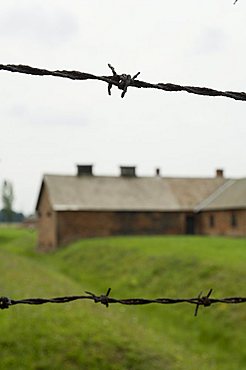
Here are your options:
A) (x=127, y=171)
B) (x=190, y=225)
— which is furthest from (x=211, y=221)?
(x=127, y=171)

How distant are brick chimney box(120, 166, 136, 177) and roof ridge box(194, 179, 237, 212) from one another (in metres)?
6.65

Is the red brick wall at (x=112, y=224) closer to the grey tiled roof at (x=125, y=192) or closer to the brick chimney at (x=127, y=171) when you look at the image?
the grey tiled roof at (x=125, y=192)

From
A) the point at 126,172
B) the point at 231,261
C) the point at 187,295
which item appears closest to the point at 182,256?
the point at 231,261

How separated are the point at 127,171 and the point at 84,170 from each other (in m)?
3.81

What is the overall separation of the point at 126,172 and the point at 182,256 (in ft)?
84.7

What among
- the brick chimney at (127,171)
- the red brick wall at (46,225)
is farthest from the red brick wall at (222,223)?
the red brick wall at (46,225)

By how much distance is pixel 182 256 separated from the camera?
2472 centimetres

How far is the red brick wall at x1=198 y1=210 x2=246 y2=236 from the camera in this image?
3944cm

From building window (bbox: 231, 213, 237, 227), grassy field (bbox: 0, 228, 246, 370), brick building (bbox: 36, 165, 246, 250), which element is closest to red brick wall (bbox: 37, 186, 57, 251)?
brick building (bbox: 36, 165, 246, 250)

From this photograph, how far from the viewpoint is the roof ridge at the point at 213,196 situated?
46750 millimetres

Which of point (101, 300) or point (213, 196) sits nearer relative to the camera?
point (101, 300)

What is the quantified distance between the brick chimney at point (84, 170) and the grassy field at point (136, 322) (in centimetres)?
2247

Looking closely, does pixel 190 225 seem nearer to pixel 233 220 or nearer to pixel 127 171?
pixel 233 220

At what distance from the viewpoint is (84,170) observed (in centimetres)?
4916
